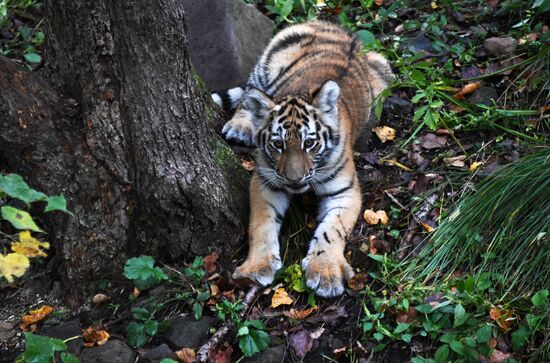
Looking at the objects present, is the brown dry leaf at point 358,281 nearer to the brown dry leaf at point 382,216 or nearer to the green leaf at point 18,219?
the brown dry leaf at point 382,216

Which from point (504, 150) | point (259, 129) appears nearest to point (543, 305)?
point (504, 150)

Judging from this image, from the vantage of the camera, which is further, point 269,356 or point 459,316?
point 269,356

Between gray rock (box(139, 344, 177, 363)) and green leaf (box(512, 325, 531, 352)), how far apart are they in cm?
156

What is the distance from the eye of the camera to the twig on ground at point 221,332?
3.20 meters

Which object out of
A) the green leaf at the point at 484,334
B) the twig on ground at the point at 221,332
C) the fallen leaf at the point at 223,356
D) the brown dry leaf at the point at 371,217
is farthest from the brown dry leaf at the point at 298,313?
the green leaf at the point at 484,334

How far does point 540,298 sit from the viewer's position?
9.77 ft

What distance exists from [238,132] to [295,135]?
653mm

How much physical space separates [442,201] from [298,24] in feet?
7.38

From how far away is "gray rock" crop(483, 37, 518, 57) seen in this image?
15.6 ft

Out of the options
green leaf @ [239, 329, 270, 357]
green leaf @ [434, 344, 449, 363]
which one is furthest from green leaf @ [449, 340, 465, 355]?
green leaf @ [239, 329, 270, 357]

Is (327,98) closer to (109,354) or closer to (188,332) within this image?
(188,332)

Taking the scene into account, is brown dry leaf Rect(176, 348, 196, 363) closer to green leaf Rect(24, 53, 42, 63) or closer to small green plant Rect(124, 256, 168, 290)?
small green plant Rect(124, 256, 168, 290)

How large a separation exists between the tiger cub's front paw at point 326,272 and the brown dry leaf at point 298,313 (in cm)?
10

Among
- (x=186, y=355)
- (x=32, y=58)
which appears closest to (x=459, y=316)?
(x=186, y=355)
